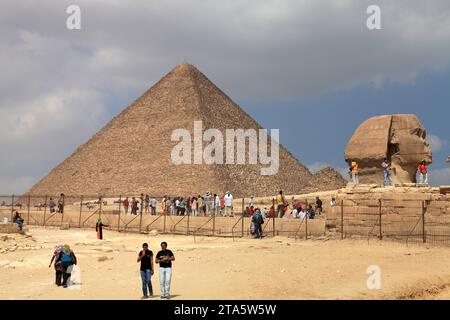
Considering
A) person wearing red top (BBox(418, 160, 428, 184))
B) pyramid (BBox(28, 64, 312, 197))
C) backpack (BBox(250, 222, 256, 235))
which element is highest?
pyramid (BBox(28, 64, 312, 197))

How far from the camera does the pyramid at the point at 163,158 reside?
6272 cm

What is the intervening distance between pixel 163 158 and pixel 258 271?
60.0m

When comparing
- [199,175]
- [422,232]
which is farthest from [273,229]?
[199,175]

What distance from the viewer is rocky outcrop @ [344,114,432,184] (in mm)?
14156

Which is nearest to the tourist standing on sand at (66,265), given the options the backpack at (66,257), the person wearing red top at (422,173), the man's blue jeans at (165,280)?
the backpack at (66,257)

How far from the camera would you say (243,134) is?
260ft

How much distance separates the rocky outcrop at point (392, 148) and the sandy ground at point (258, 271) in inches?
72.4

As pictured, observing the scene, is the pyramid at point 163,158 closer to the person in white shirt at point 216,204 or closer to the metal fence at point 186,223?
the metal fence at point 186,223

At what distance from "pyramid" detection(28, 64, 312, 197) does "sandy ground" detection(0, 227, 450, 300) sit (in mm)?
43102

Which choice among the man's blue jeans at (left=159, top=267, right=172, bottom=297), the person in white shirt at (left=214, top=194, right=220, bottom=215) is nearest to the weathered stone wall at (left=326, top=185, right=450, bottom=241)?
the man's blue jeans at (left=159, top=267, right=172, bottom=297)

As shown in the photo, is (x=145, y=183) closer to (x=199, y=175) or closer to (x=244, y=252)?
(x=199, y=175)

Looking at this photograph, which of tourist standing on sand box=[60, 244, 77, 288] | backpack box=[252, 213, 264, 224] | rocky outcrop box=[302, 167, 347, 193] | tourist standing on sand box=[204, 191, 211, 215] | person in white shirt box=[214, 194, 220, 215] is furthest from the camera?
rocky outcrop box=[302, 167, 347, 193]

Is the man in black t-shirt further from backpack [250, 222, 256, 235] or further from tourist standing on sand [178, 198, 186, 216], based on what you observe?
tourist standing on sand [178, 198, 186, 216]
